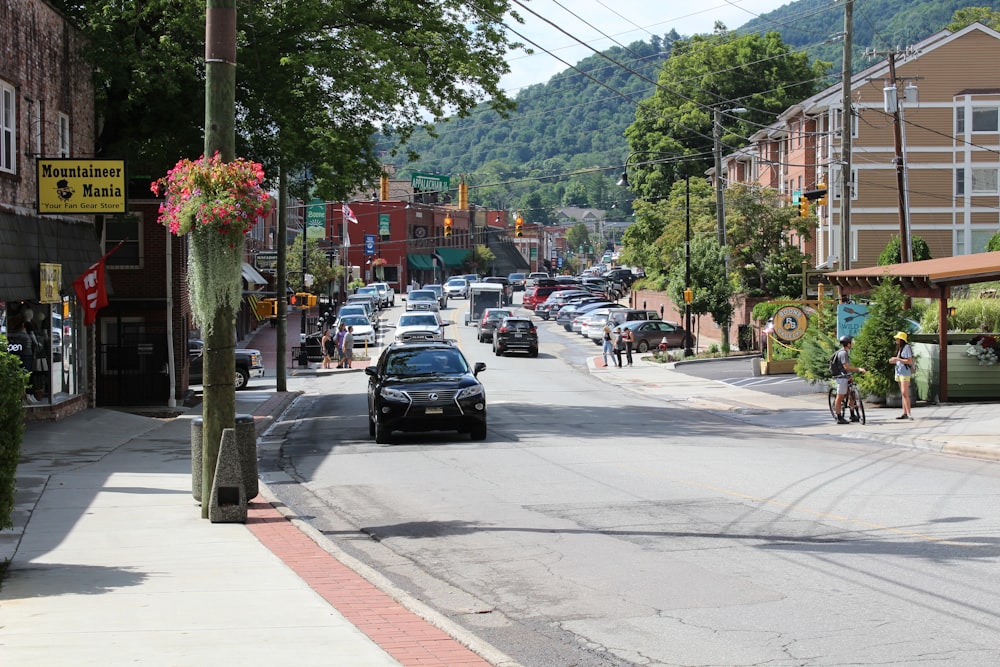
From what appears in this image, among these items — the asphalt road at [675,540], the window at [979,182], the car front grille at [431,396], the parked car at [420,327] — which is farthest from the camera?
the window at [979,182]

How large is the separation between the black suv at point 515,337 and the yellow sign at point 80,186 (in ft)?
98.1

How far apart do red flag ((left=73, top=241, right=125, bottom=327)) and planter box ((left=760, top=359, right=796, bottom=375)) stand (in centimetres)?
2127

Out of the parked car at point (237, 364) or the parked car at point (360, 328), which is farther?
the parked car at point (360, 328)

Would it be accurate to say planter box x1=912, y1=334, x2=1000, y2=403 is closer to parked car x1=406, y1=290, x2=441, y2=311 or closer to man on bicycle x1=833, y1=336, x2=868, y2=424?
man on bicycle x1=833, y1=336, x2=868, y2=424

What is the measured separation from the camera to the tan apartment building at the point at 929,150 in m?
59.0

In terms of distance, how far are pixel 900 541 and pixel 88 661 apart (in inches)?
285

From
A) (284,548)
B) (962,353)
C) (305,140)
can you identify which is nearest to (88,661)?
(284,548)

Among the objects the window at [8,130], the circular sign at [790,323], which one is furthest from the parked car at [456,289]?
the window at [8,130]

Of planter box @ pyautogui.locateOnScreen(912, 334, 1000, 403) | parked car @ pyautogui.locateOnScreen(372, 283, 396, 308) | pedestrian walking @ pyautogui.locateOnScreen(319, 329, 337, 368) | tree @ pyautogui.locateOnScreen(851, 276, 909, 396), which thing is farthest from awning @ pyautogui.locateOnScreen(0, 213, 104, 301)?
parked car @ pyautogui.locateOnScreen(372, 283, 396, 308)

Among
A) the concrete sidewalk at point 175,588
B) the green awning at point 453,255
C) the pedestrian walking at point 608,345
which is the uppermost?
the green awning at point 453,255

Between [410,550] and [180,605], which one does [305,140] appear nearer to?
[410,550]

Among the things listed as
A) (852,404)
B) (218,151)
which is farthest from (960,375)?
(218,151)

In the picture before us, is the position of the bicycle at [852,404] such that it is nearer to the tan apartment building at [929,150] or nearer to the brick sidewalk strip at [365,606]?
the brick sidewalk strip at [365,606]

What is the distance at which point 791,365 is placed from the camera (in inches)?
1487
